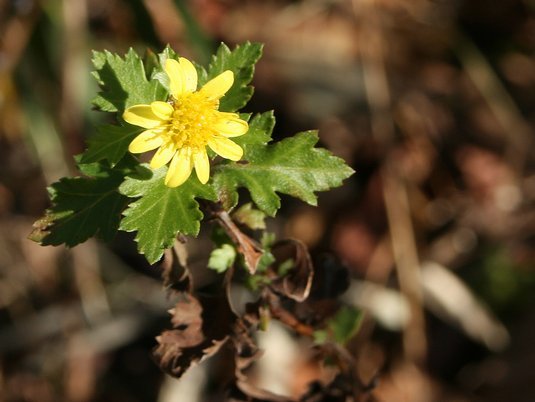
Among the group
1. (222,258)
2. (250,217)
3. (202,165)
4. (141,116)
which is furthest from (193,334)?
(141,116)

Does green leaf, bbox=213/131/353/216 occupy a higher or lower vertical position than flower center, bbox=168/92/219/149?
lower

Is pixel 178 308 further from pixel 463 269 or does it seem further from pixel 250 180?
pixel 463 269

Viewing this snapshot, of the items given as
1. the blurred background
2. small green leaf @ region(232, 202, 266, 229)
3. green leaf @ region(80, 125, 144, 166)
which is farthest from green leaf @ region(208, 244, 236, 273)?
the blurred background

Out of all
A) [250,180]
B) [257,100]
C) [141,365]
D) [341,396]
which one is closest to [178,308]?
[250,180]

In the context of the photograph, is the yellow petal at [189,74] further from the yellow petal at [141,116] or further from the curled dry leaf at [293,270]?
the curled dry leaf at [293,270]

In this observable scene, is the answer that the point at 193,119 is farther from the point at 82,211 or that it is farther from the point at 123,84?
the point at 82,211

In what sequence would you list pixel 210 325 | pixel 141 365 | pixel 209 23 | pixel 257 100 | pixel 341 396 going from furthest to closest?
pixel 209 23
pixel 257 100
pixel 141 365
pixel 341 396
pixel 210 325

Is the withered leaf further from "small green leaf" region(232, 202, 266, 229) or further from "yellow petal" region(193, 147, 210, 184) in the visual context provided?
"yellow petal" region(193, 147, 210, 184)
